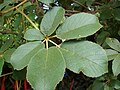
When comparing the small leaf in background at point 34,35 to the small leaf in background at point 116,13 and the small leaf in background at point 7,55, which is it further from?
the small leaf in background at point 116,13

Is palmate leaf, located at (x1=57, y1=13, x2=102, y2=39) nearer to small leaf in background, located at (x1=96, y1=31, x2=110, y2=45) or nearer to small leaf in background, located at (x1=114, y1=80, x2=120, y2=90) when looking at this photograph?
small leaf in background, located at (x1=114, y1=80, x2=120, y2=90)

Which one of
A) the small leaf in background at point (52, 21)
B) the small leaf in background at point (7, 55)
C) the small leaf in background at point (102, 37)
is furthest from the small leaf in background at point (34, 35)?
the small leaf in background at point (102, 37)

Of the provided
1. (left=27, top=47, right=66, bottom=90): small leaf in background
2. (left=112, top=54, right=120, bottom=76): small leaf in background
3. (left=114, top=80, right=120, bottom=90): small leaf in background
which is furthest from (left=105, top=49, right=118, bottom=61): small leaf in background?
(left=27, top=47, right=66, bottom=90): small leaf in background

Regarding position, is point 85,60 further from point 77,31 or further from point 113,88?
point 113,88

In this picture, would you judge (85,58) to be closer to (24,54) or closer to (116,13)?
(24,54)

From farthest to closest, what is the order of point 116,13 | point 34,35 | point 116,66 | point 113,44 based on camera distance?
1. point 116,13
2. point 113,44
3. point 116,66
4. point 34,35

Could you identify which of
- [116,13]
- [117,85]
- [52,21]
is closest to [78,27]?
[52,21]
